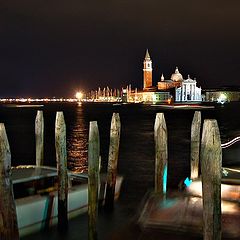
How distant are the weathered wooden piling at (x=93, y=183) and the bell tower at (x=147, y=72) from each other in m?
138

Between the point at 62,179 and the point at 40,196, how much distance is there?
508mm

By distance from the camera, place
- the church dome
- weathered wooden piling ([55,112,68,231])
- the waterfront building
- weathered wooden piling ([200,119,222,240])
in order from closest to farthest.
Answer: weathered wooden piling ([200,119,222,240]), weathered wooden piling ([55,112,68,231]), the church dome, the waterfront building

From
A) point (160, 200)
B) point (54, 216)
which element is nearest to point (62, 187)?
point (54, 216)

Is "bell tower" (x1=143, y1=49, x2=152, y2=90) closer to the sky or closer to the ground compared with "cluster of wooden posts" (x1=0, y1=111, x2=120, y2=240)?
closer to the sky

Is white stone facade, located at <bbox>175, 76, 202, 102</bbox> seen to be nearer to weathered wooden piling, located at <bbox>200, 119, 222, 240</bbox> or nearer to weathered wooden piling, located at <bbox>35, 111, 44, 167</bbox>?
weathered wooden piling, located at <bbox>35, 111, 44, 167</bbox>

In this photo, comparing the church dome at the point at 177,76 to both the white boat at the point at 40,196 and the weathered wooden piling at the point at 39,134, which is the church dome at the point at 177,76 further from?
the white boat at the point at 40,196

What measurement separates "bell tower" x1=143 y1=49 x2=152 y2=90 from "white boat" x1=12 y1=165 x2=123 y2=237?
136m

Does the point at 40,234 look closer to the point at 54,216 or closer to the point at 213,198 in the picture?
the point at 54,216

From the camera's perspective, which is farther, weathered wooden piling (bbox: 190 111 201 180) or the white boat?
weathered wooden piling (bbox: 190 111 201 180)

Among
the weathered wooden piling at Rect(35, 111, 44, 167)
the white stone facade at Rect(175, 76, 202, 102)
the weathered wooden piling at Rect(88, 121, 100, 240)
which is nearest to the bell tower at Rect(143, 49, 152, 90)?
the white stone facade at Rect(175, 76, 202, 102)

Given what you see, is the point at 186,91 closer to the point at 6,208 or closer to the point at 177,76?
the point at 177,76

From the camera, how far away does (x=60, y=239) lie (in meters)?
7.75

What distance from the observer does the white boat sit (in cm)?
734

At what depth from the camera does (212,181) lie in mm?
5012
